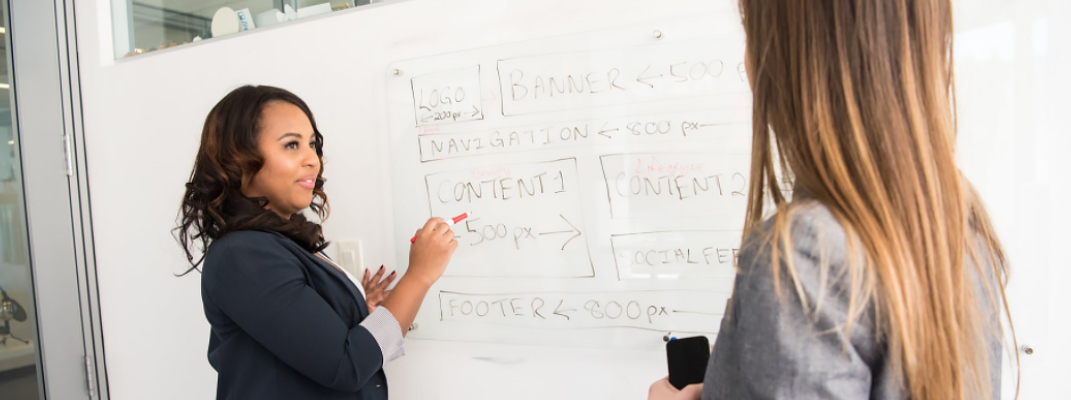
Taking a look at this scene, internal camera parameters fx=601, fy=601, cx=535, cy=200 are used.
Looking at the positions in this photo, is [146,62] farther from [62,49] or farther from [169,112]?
[62,49]

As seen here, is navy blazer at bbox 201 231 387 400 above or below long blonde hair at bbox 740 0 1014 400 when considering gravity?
below

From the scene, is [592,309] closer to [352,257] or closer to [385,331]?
[385,331]

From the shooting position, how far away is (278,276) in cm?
97

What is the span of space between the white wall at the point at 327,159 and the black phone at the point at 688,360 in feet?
1.70

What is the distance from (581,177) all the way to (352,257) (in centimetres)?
63

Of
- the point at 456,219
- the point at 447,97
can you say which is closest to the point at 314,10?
the point at 447,97

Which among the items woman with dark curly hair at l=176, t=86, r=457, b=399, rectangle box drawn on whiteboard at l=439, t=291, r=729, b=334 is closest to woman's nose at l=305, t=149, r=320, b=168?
woman with dark curly hair at l=176, t=86, r=457, b=399

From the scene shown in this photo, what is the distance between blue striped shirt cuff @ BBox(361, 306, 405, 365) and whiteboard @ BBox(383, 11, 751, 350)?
31 cm

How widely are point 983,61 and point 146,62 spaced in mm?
2014

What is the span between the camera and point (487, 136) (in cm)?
132

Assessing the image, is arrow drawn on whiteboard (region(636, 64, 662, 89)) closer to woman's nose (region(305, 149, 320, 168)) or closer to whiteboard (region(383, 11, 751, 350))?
whiteboard (region(383, 11, 751, 350))

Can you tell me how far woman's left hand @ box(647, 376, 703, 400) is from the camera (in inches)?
25.4

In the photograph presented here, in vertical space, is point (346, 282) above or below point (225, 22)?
below

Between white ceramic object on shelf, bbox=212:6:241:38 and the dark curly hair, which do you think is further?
white ceramic object on shelf, bbox=212:6:241:38
